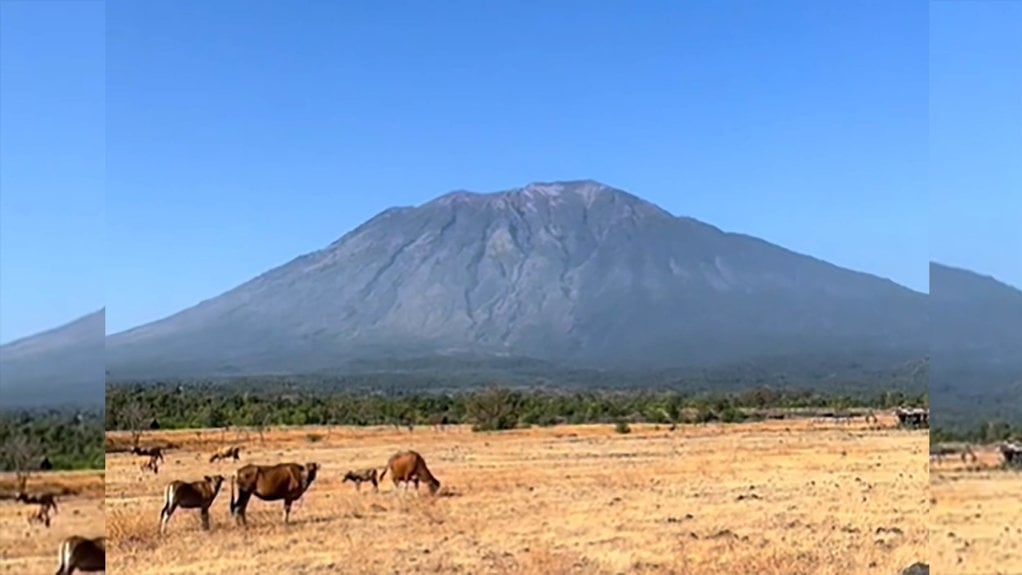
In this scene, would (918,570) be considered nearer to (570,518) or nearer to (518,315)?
(570,518)

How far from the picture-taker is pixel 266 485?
13547 mm

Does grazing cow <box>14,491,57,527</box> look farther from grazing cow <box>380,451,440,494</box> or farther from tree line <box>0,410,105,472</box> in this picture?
grazing cow <box>380,451,440,494</box>

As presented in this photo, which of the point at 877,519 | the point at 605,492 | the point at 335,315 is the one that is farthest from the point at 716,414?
the point at 335,315

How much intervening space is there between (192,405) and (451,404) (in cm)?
1342

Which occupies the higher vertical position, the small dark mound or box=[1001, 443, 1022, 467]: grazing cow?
box=[1001, 443, 1022, 467]: grazing cow

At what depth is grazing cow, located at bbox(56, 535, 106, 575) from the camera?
6.22 meters

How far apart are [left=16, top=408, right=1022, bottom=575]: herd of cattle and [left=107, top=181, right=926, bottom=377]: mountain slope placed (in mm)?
110856

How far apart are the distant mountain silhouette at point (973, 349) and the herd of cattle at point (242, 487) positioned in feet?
0.86

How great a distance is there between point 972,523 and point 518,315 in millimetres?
165835

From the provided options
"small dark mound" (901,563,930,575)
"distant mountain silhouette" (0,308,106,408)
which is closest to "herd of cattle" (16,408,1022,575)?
"distant mountain silhouette" (0,308,106,408)

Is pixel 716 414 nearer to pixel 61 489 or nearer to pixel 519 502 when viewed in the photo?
pixel 519 502

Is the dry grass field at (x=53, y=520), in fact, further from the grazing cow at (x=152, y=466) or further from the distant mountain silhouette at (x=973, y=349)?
the grazing cow at (x=152, y=466)

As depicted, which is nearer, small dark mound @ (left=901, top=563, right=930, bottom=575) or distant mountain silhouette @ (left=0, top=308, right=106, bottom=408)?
distant mountain silhouette @ (left=0, top=308, right=106, bottom=408)

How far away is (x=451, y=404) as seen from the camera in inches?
2169
